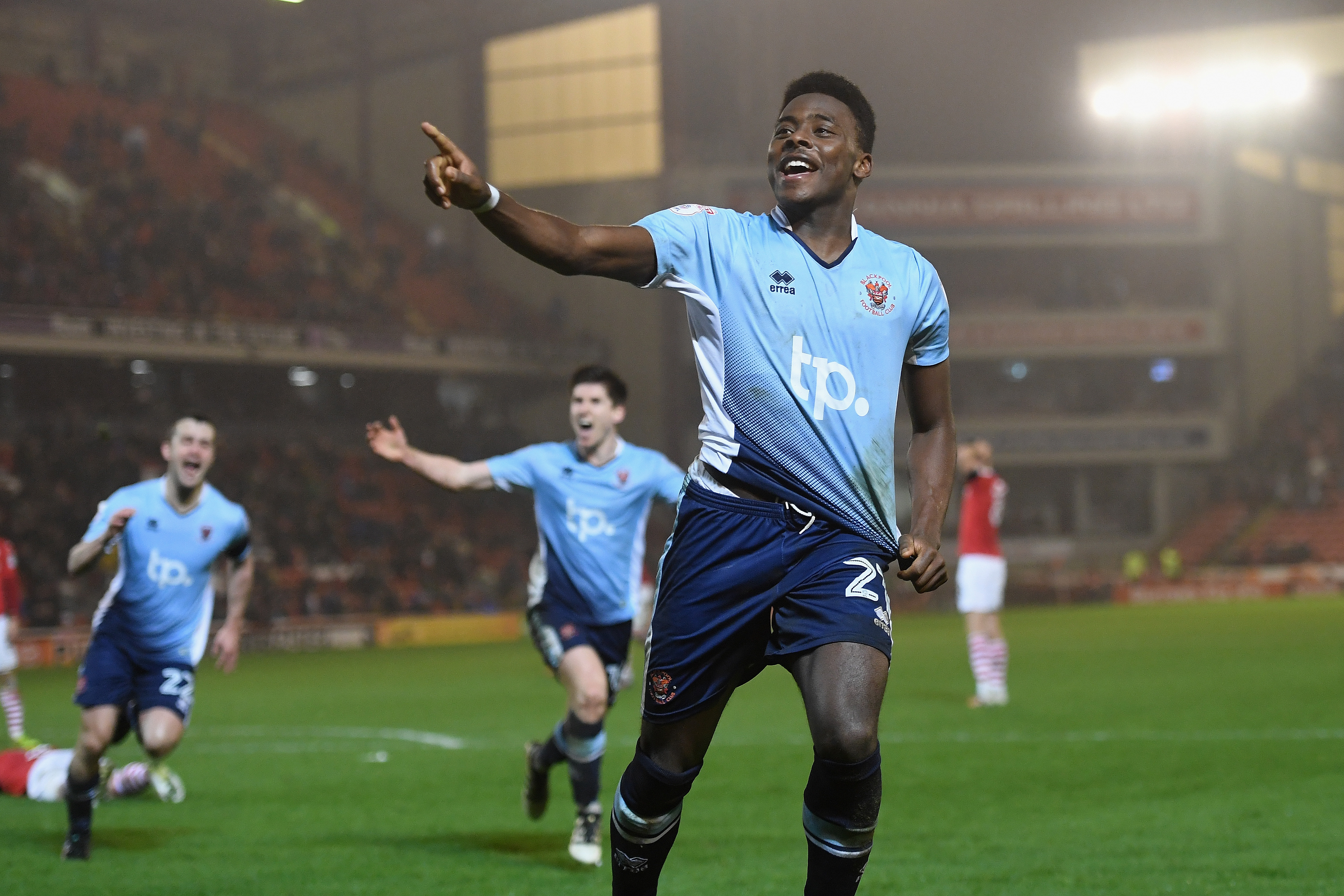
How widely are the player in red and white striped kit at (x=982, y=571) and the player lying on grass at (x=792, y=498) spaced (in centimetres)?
1031

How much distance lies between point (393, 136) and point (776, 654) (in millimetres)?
46033

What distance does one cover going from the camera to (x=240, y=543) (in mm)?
9039

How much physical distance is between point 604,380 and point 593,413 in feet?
0.65

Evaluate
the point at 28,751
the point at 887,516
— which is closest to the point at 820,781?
the point at 887,516

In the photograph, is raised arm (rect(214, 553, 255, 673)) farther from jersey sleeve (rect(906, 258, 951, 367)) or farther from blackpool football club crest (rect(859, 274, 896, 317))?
blackpool football club crest (rect(859, 274, 896, 317))

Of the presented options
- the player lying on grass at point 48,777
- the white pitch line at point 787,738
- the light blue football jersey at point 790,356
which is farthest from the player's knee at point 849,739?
the white pitch line at point 787,738

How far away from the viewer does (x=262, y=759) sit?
1238 cm

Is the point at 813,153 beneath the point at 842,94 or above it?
beneath

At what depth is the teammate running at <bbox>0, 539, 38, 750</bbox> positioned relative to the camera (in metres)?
13.6

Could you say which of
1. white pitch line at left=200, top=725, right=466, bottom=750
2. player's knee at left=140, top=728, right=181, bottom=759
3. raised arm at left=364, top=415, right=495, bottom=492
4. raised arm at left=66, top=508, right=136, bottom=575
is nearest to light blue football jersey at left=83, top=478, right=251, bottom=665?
raised arm at left=66, top=508, right=136, bottom=575

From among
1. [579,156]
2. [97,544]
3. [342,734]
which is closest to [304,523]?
[579,156]

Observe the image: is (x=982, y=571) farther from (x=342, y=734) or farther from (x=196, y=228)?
(x=196, y=228)

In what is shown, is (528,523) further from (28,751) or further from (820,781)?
(820,781)

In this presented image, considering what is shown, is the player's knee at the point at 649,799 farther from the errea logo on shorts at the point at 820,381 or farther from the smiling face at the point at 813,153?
the smiling face at the point at 813,153
